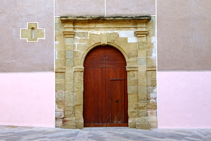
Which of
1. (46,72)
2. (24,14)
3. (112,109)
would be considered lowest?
(112,109)

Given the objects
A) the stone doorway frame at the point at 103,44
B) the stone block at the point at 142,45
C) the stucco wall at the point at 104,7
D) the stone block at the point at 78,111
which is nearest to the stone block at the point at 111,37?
the stone doorway frame at the point at 103,44

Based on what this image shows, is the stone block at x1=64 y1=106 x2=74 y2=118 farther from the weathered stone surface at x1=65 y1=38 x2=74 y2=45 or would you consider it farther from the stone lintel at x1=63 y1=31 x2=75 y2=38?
the stone lintel at x1=63 y1=31 x2=75 y2=38

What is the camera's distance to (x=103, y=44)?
6.51m

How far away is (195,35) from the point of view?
21.3ft

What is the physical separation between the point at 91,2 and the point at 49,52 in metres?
1.78

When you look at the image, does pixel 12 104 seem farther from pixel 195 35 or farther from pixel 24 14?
pixel 195 35

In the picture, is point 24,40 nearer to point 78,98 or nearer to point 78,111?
point 78,98

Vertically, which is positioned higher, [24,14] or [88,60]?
[24,14]

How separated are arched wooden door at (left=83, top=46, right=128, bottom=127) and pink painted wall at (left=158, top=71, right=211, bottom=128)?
3.36ft

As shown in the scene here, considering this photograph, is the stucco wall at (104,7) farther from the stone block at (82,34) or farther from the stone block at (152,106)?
the stone block at (152,106)

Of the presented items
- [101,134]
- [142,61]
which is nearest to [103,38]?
[142,61]

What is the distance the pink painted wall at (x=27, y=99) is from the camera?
21.0 ft

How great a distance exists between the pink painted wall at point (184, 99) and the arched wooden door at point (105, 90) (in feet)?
3.36

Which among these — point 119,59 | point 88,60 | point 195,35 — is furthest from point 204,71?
point 88,60
